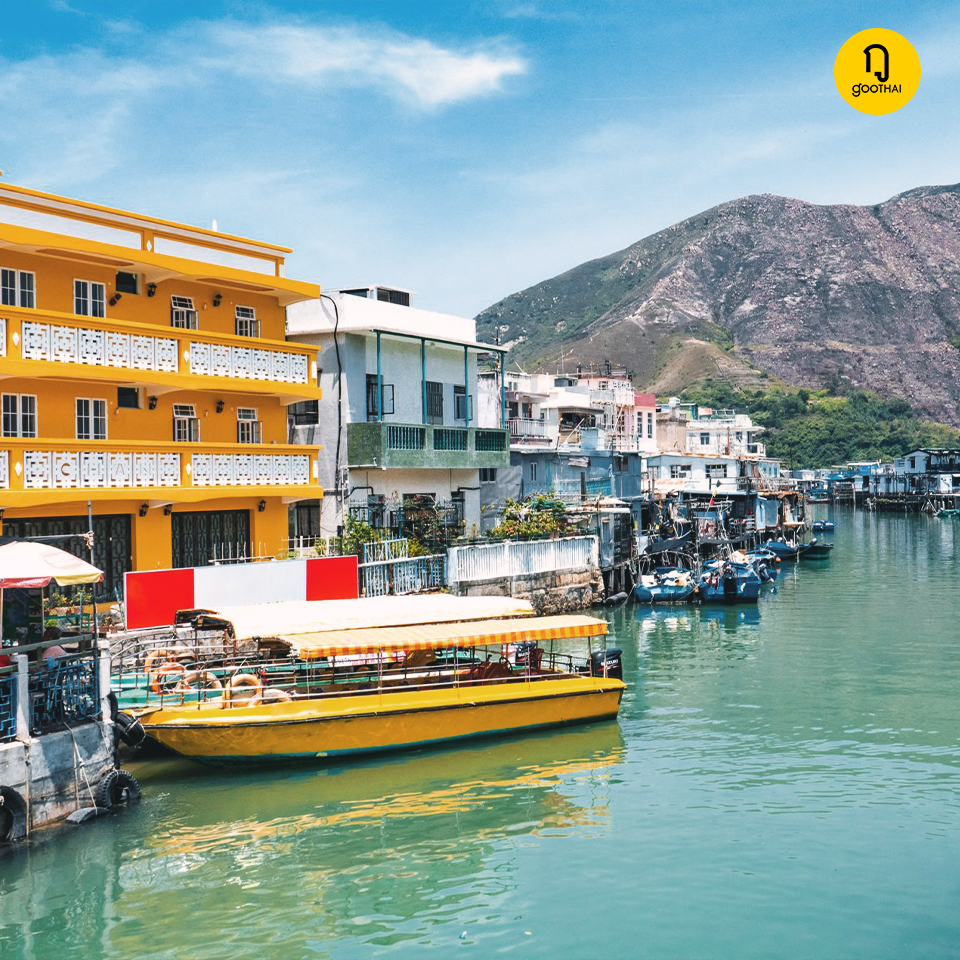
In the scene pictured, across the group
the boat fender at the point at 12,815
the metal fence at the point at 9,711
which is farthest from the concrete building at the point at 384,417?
the boat fender at the point at 12,815

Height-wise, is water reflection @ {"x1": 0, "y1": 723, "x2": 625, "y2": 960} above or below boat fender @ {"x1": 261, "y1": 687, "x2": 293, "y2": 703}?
below

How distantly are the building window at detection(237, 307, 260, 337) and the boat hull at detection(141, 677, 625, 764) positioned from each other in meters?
14.1

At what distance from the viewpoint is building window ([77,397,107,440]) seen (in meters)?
26.2

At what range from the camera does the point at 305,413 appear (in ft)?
115

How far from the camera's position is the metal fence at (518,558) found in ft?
116

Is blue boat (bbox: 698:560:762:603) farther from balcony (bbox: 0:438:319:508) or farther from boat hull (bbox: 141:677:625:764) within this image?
boat hull (bbox: 141:677:625:764)

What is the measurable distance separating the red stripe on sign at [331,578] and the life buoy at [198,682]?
21.3 ft

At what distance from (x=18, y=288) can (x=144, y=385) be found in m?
3.99

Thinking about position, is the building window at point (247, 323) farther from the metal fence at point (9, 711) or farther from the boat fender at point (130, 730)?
the metal fence at point (9, 711)

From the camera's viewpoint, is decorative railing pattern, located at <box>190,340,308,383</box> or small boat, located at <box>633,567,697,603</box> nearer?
decorative railing pattern, located at <box>190,340,308,383</box>

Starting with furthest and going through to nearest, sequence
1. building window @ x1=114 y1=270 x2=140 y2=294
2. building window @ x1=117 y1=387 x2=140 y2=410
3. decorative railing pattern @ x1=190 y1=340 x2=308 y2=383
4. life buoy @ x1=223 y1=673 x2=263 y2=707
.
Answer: decorative railing pattern @ x1=190 y1=340 x2=308 y2=383 < building window @ x1=114 y1=270 x2=140 y2=294 < building window @ x1=117 y1=387 x2=140 y2=410 < life buoy @ x1=223 y1=673 x2=263 y2=707

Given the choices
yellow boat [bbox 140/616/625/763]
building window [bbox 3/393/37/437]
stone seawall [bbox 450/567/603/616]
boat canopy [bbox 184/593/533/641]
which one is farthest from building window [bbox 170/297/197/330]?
stone seawall [bbox 450/567/603/616]

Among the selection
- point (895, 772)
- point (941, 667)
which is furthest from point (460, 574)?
point (895, 772)

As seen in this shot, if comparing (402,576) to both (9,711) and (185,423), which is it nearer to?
(185,423)
